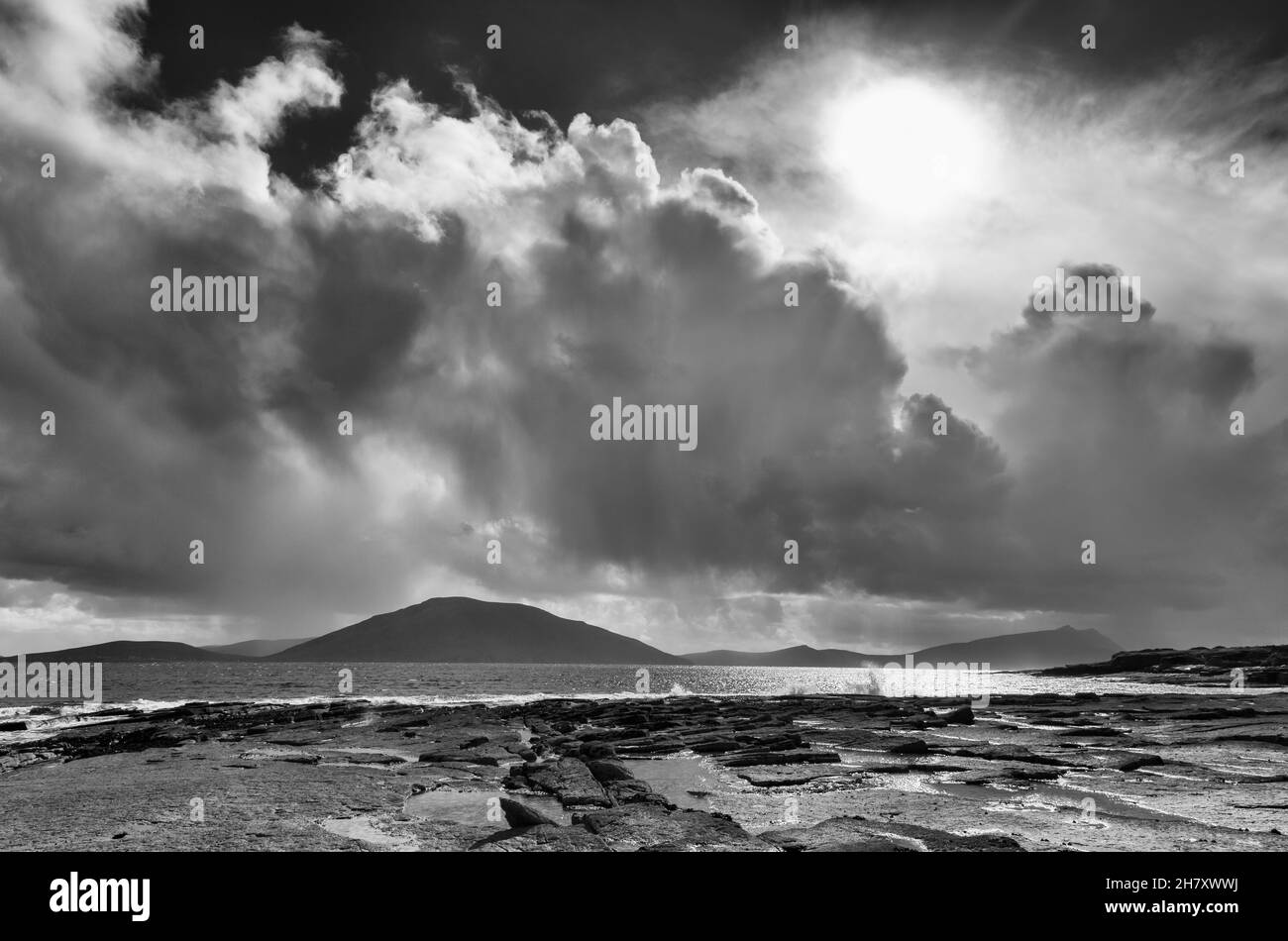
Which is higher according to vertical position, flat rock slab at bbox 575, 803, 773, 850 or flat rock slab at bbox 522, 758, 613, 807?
flat rock slab at bbox 575, 803, 773, 850

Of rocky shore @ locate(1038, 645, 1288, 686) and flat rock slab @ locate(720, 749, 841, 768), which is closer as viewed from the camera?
flat rock slab @ locate(720, 749, 841, 768)

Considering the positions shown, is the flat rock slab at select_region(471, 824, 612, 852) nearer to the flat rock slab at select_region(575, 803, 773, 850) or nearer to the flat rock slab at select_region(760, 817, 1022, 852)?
the flat rock slab at select_region(575, 803, 773, 850)

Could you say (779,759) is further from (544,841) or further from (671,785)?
(544,841)

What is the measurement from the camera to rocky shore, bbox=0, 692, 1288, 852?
526 inches

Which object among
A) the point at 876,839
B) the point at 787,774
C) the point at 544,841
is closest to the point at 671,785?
the point at 787,774

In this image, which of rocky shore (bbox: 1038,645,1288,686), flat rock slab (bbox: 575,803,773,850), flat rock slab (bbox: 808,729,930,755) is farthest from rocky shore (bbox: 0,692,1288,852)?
rocky shore (bbox: 1038,645,1288,686)

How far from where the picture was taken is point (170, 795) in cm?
1831

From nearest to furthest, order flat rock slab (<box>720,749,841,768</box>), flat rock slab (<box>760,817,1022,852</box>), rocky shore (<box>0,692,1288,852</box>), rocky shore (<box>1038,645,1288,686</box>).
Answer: flat rock slab (<box>760,817,1022,852</box>) < rocky shore (<box>0,692,1288,852</box>) < flat rock slab (<box>720,749,841,768</box>) < rocky shore (<box>1038,645,1288,686</box>)

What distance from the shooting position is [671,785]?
67.9 feet
